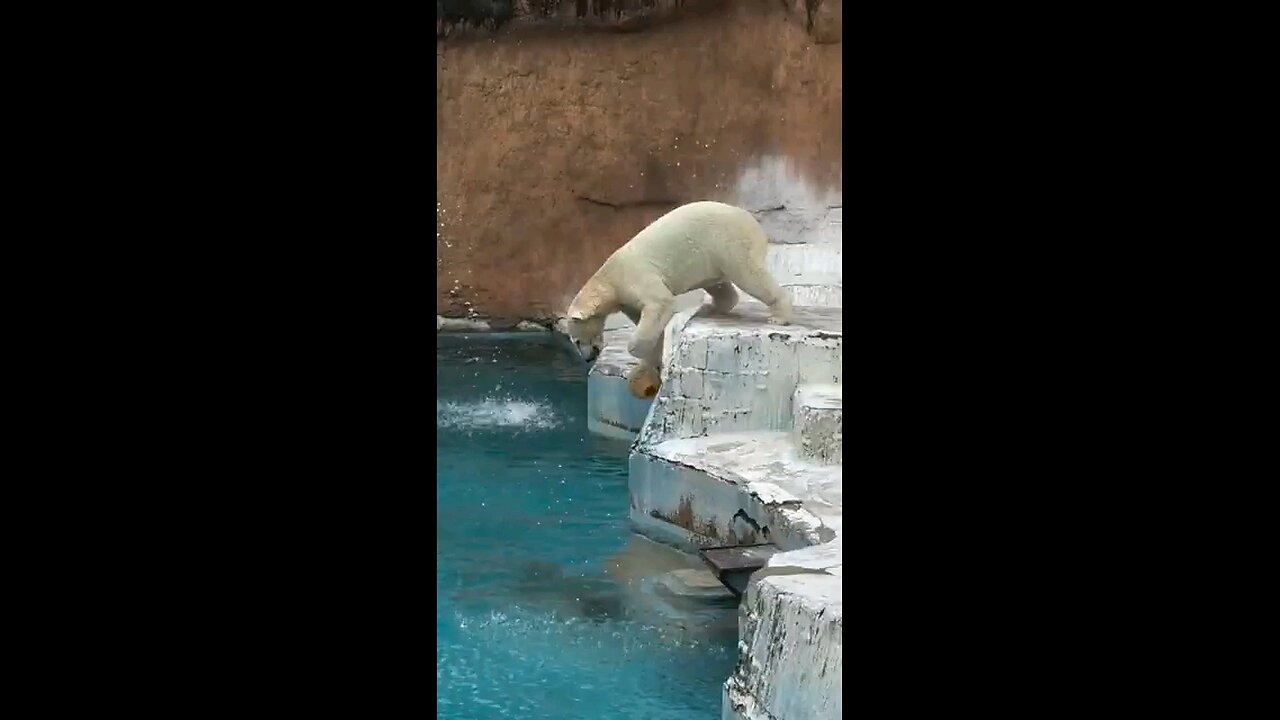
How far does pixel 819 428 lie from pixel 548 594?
1.33 metres

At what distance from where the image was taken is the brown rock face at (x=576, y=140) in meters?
13.4

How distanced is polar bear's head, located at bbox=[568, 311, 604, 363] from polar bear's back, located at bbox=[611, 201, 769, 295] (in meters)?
0.48

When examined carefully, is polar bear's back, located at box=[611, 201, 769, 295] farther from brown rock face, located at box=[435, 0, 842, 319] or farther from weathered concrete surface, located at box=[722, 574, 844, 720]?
brown rock face, located at box=[435, 0, 842, 319]

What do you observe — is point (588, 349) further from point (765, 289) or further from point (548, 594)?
point (548, 594)

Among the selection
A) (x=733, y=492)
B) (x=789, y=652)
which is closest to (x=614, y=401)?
(x=733, y=492)

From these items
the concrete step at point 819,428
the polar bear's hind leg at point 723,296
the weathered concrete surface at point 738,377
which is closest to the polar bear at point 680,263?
the polar bear's hind leg at point 723,296

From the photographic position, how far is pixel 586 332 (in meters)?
7.44

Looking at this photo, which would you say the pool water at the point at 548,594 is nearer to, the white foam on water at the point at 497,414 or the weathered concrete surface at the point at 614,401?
the white foam on water at the point at 497,414

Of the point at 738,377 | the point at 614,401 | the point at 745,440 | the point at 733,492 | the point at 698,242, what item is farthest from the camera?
the point at 614,401
